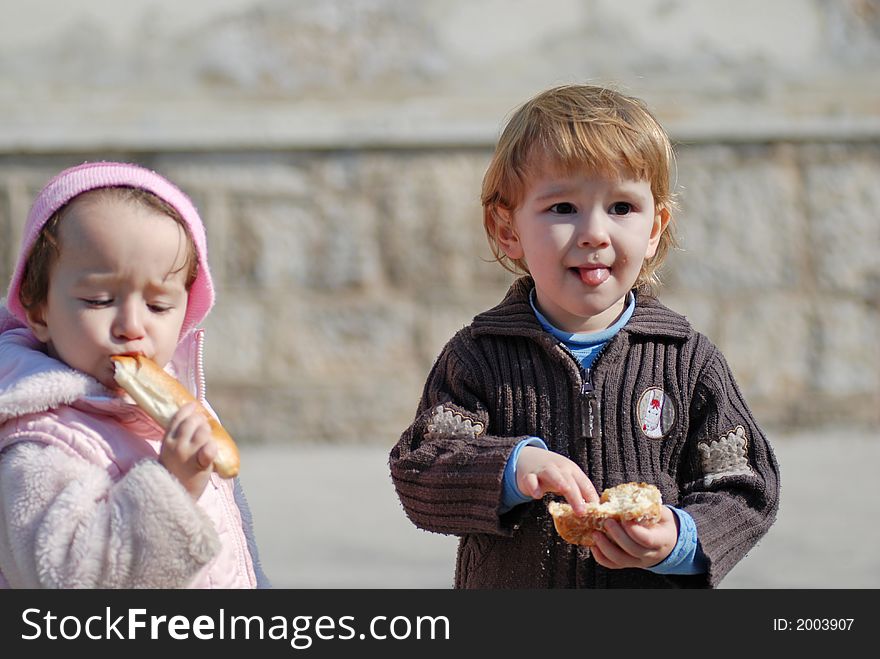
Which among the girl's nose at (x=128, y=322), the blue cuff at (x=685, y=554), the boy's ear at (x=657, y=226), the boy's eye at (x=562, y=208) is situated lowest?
the blue cuff at (x=685, y=554)

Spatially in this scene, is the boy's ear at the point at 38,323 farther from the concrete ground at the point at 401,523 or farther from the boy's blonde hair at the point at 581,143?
the concrete ground at the point at 401,523

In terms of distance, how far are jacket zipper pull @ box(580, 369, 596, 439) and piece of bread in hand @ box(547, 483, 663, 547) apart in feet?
0.50

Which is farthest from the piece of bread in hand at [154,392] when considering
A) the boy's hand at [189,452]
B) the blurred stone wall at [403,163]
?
the blurred stone wall at [403,163]

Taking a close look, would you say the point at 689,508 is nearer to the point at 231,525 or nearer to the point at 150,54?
the point at 231,525

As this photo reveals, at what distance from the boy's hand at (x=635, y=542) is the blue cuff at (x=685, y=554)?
0.04 ft

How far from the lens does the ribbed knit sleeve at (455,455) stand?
2312mm

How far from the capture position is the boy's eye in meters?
2.43

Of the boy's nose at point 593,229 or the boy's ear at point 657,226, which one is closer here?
the boy's nose at point 593,229

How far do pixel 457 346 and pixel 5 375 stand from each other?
0.80m

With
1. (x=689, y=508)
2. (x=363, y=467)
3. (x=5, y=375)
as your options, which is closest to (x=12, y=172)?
(x=363, y=467)

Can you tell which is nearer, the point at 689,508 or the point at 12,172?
the point at 689,508

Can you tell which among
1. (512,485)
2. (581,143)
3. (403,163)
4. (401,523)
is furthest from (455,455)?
(403,163)
